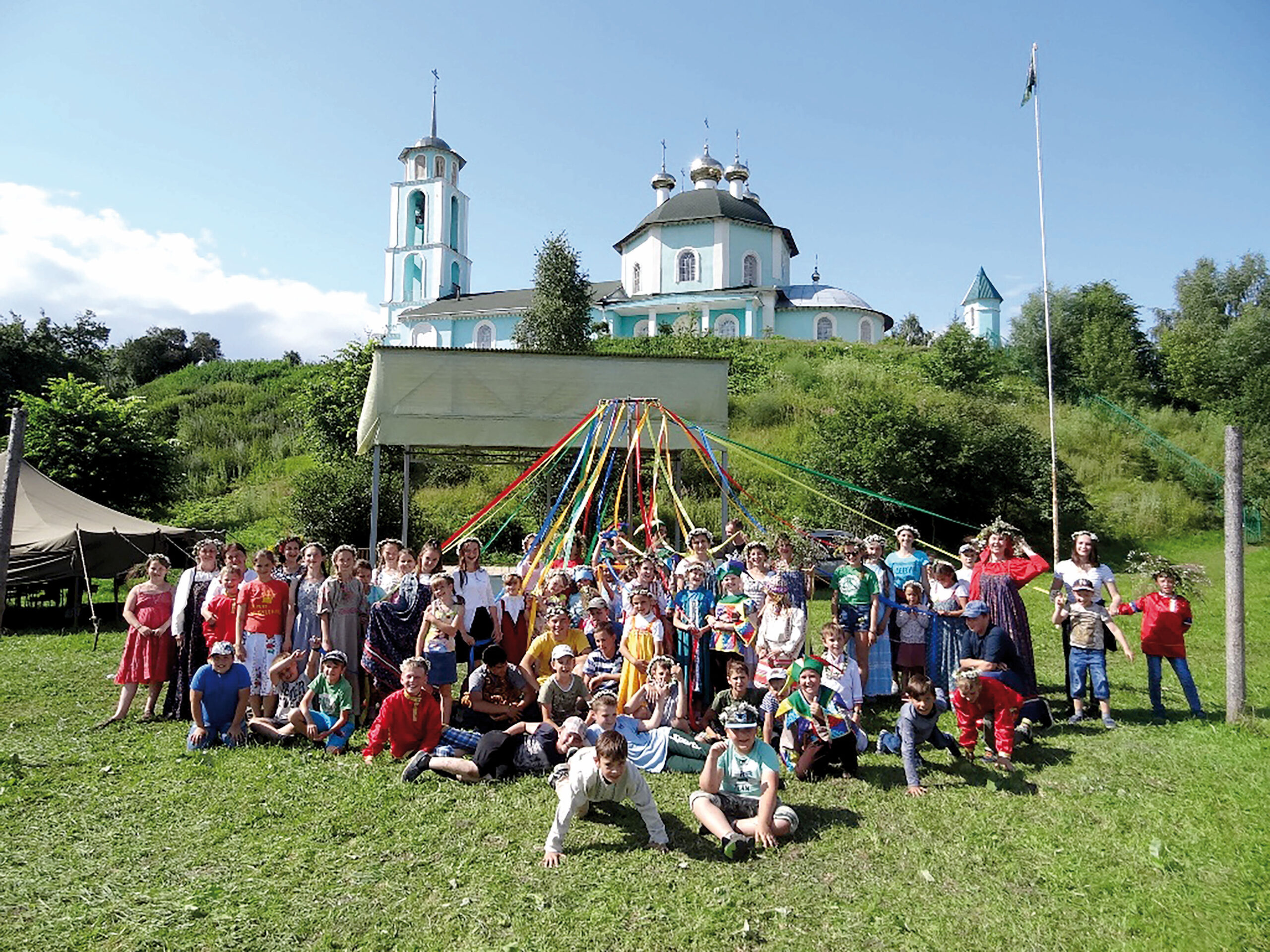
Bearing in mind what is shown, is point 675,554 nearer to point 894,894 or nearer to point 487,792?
point 487,792

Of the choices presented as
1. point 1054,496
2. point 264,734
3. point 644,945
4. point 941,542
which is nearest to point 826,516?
point 941,542

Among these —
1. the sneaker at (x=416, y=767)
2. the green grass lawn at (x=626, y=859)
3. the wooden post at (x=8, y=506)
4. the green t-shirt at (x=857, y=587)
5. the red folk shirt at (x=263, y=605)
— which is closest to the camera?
the green grass lawn at (x=626, y=859)

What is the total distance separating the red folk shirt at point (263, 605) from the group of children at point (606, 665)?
0.01 m

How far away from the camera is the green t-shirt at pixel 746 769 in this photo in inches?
186

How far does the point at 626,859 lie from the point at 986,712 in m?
2.70

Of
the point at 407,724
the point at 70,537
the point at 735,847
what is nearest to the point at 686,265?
the point at 70,537

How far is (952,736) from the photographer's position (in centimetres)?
571

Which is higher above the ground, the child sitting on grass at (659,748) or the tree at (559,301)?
the tree at (559,301)

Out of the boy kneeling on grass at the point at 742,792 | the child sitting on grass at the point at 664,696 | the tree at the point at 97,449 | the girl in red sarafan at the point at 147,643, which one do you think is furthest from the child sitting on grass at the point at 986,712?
the tree at the point at 97,449

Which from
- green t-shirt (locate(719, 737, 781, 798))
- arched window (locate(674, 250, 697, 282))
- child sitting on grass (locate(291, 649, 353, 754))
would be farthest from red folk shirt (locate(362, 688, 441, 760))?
arched window (locate(674, 250, 697, 282))

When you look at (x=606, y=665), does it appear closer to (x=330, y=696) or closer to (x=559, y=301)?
(x=330, y=696)

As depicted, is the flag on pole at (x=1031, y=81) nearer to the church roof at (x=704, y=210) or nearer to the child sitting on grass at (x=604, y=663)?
the child sitting on grass at (x=604, y=663)

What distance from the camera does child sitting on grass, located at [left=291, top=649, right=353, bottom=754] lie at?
6.14 meters

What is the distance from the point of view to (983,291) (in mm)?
44781
